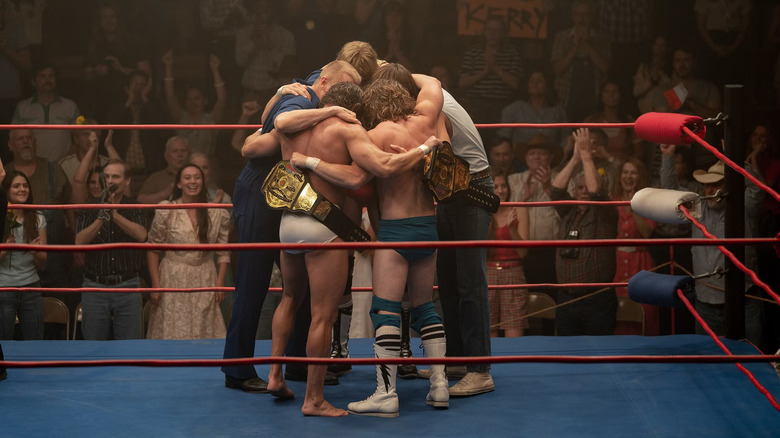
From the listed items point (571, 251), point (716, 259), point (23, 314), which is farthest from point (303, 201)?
point (716, 259)

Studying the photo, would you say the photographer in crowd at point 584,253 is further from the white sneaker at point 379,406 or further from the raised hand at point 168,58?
the raised hand at point 168,58

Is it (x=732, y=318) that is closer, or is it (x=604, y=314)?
(x=732, y=318)

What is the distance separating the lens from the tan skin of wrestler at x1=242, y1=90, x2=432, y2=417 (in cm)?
257

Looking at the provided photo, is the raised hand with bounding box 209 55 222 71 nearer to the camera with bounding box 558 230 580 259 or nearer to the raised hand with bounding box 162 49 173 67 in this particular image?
the raised hand with bounding box 162 49 173 67

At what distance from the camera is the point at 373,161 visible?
2.53m

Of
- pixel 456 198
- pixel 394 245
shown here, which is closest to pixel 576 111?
pixel 456 198

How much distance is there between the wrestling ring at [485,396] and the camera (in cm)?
243

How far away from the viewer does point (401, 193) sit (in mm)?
2652

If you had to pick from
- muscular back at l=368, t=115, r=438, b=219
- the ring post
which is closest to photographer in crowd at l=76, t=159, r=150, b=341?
muscular back at l=368, t=115, r=438, b=219

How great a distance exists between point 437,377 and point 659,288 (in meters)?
0.91

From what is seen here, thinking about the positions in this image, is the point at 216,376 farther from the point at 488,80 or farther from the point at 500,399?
the point at 488,80

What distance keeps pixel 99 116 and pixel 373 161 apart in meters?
3.12

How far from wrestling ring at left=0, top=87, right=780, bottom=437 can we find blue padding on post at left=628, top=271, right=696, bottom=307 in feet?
0.03

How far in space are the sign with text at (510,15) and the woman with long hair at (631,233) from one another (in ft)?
3.28
